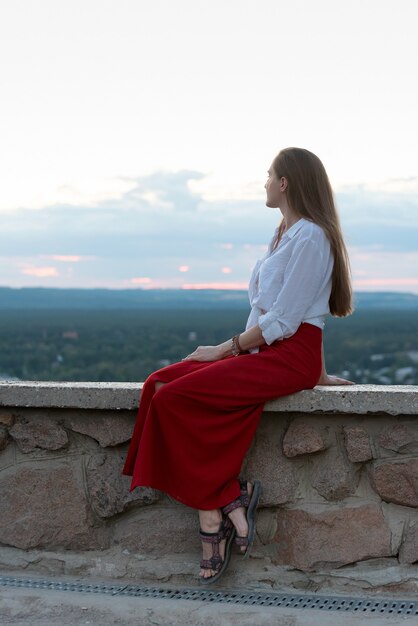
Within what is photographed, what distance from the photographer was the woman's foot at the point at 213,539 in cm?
319

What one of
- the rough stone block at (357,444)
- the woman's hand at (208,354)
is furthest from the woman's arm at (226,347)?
the rough stone block at (357,444)

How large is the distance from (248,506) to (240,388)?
448 millimetres

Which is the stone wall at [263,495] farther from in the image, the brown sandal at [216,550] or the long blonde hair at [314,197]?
the long blonde hair at [314,197]

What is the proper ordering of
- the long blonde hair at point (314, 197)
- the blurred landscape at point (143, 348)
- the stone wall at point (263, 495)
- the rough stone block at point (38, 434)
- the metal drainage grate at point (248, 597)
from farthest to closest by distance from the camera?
the blurred landscape at point (143, 348) → the rough stone block at point (38, 434) → the long blonde hair at point (314, 197) → the stone wall at point (263, 495) → the metal drainage grate at point (248, 597)

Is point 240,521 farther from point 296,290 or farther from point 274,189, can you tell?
point 274,189

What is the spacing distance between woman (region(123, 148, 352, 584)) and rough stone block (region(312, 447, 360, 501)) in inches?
9.0

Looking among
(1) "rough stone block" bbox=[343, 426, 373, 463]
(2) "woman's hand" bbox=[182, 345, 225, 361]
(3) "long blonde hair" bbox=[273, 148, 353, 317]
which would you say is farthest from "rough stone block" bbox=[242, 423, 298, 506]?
(3) "long blonde hair" bbox=[273, 148, 353, 317]

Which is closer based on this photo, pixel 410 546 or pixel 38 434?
pixel 410 546

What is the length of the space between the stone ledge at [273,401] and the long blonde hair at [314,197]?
405 mm

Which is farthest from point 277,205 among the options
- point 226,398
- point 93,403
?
point 93,403

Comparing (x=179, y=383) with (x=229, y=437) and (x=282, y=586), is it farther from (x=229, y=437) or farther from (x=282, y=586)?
(x=282, y=586)

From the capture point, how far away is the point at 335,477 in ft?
10.5

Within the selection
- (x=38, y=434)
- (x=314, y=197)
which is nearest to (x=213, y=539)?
(x=38, y=434)

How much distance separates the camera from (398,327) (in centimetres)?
3997
